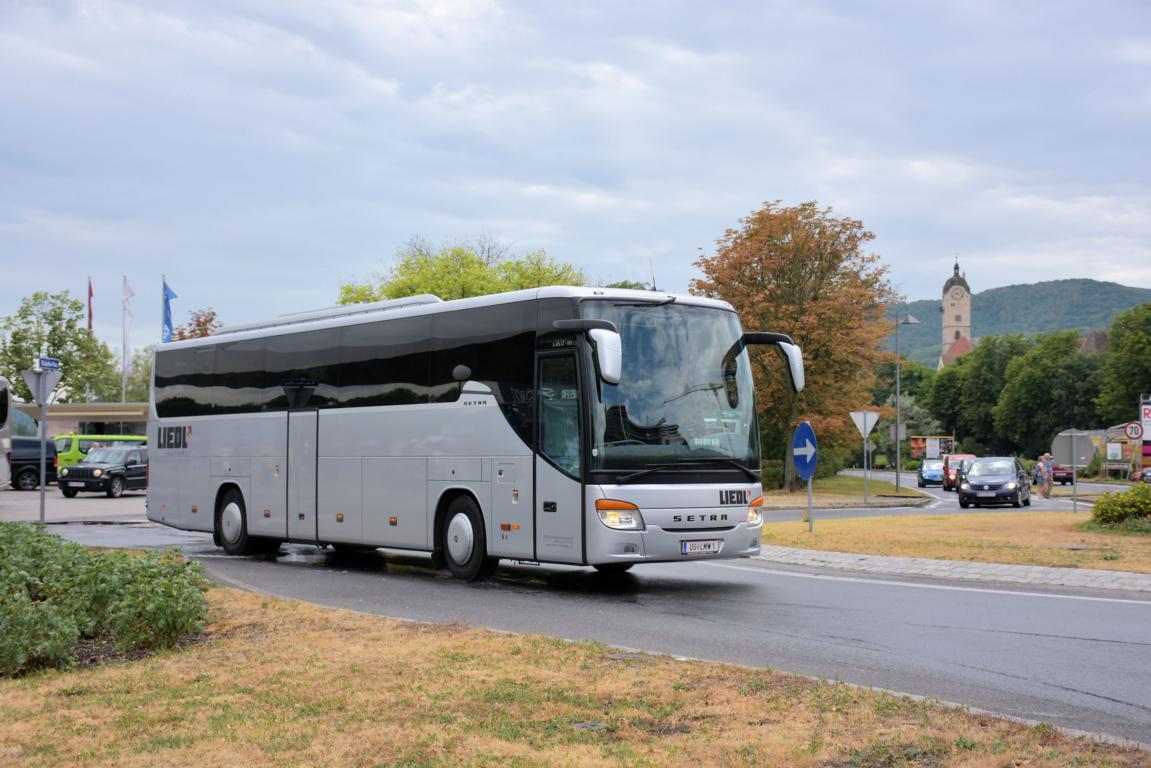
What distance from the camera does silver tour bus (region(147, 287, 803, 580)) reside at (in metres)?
13.3

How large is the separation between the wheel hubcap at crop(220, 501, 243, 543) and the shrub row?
8241 millimetres

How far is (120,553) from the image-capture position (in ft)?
36.8

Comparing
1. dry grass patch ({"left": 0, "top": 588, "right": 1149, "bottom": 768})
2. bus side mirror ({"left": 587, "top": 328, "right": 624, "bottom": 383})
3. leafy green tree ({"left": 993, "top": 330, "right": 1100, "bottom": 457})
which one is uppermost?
leafy green tree ({"left": 993, "top": 330, "right": 1100, "bottom": 457})

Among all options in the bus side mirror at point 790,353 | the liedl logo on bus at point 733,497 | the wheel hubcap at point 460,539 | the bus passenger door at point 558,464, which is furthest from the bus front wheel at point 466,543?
the bus side mirror at point 790,353

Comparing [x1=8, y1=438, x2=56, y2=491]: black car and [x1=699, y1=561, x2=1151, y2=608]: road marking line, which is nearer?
[x1=699, y1=561, x2=1151, y2=608]: road marking line

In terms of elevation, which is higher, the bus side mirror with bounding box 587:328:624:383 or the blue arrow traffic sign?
the bus side mirror with bounding box 587:328:624:383

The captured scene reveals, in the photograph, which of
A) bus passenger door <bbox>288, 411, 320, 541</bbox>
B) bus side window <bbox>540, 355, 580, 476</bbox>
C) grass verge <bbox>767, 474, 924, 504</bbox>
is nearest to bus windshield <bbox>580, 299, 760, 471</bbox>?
bus side window <bbox>540, 355, 580, 476</bbox>

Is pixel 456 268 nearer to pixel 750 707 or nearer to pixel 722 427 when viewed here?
pixel 722 427

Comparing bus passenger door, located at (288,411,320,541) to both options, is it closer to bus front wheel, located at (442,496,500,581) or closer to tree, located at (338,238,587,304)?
bus front wheel, located at (442,496,500,581)

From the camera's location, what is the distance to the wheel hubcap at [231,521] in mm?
19520

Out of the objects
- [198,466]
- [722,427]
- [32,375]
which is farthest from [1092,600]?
[32,375]

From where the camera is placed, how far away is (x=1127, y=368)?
95.4m

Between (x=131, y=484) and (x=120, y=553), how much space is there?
34.7 meters

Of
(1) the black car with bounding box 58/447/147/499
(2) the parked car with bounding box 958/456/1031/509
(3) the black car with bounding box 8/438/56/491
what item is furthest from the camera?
(3) the black car with bounding box 8/438/56/491
